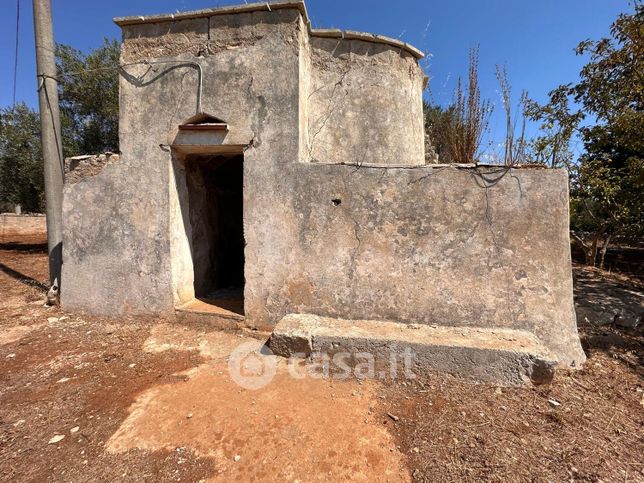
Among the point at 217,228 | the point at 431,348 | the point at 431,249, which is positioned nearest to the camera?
the point at 431,348

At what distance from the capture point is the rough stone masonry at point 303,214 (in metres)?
3.70

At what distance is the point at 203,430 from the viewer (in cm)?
259

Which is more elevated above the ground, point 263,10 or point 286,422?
point 263,10

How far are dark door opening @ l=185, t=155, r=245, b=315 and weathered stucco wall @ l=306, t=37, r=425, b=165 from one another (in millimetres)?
2030

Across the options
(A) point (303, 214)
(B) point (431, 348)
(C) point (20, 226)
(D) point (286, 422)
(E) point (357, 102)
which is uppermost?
(E) point (357, 102)

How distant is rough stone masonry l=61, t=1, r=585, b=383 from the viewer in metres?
3.70

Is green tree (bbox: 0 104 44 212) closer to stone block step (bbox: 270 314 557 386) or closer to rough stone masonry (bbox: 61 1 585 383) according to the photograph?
rough stone masonry (bbox: 61 1 585 383)

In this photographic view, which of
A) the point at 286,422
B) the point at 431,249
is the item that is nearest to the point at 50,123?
the point at 286,422

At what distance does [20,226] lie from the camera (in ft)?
56.1

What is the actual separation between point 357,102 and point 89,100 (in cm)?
960

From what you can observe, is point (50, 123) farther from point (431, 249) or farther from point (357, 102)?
point (431, 249)

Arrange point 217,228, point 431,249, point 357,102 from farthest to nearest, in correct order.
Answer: point 217,228
point 357,102
point 431,249

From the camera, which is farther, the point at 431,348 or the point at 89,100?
the point at 89,100

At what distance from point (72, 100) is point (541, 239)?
13470 millimetres
